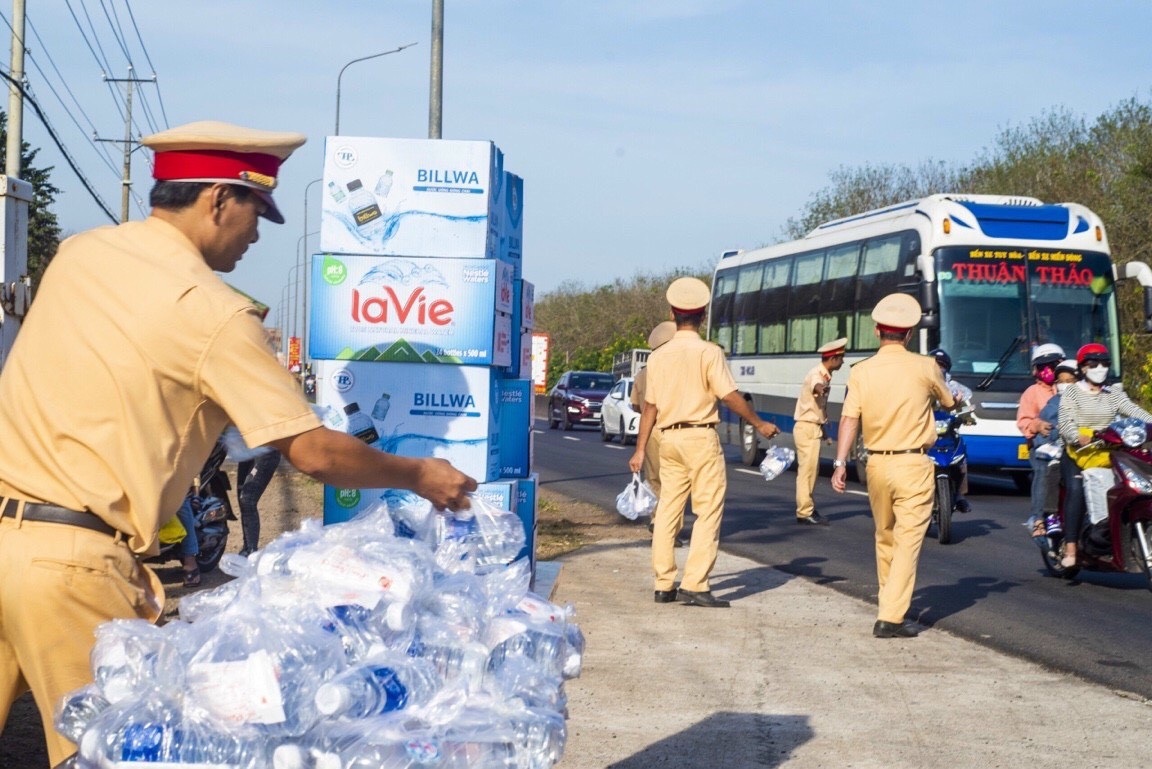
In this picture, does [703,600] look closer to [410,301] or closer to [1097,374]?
[410,301]

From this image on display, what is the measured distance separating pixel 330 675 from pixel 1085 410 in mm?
9471

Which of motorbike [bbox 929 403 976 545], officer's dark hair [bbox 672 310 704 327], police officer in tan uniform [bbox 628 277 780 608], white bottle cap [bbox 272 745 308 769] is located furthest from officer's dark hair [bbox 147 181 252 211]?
motorbike [bbox 929 403 976 545]

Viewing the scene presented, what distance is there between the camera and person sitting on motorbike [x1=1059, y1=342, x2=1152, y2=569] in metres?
11.0

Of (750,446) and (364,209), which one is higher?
(364,209)

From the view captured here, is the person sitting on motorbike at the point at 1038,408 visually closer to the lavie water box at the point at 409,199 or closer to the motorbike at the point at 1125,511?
the motorbike at the point at 1125,511

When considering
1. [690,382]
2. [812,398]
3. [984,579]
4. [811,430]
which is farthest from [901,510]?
[812,398]

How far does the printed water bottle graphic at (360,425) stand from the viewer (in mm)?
7719

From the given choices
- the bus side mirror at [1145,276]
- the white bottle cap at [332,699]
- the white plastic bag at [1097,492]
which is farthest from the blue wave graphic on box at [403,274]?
the bus side mirror at [1145,276]

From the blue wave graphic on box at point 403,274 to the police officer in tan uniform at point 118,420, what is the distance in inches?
184

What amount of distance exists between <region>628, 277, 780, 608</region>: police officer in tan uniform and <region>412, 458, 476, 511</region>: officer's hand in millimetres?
6204

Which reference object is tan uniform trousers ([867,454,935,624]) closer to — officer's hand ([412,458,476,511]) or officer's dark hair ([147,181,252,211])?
officer's hand ([412,458,476,511])

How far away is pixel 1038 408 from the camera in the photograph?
1351 cm

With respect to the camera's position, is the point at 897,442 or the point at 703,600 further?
the point at 703,600

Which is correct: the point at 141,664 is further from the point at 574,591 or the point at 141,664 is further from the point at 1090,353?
the point at 1090,353
